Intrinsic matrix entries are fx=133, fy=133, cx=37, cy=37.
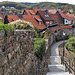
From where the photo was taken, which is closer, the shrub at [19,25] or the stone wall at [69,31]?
the shrub at [19,25]

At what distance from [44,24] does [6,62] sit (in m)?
22.4

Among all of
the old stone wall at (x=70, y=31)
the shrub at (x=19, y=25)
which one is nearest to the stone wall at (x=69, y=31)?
the old stone wall at (x=70, y=31)

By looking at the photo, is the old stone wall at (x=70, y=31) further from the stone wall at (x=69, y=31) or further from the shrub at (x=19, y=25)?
the shrub at (x=19, y=25)

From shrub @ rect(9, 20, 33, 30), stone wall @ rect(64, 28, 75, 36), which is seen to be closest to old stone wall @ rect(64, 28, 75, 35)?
stone wall @ rect(64, 28, 75, 36)

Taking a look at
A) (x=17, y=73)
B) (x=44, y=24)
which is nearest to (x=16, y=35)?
(x=17, y=73)

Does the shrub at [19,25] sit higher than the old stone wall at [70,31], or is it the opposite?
the old stone wall at [70,31]

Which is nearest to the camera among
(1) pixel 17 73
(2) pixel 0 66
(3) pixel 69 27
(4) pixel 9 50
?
(2) pixel 0 66

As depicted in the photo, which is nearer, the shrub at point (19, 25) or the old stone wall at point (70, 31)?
the shrub at point (19, 25)

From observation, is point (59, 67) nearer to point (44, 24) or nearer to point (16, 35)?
point (16, 35)

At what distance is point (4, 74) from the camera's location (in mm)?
2691

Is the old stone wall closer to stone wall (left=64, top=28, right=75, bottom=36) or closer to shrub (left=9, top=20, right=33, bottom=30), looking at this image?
stone wall (left=64, top=28, right=75, bottom=36)

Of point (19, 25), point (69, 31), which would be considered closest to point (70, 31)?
point (69, 31)

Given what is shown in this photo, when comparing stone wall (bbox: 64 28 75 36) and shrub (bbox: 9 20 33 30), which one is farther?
stone wall (bbox: 64 28 75 36)

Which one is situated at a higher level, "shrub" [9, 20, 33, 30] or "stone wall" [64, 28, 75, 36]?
"stone wall" [64, 28, 75, 36]
